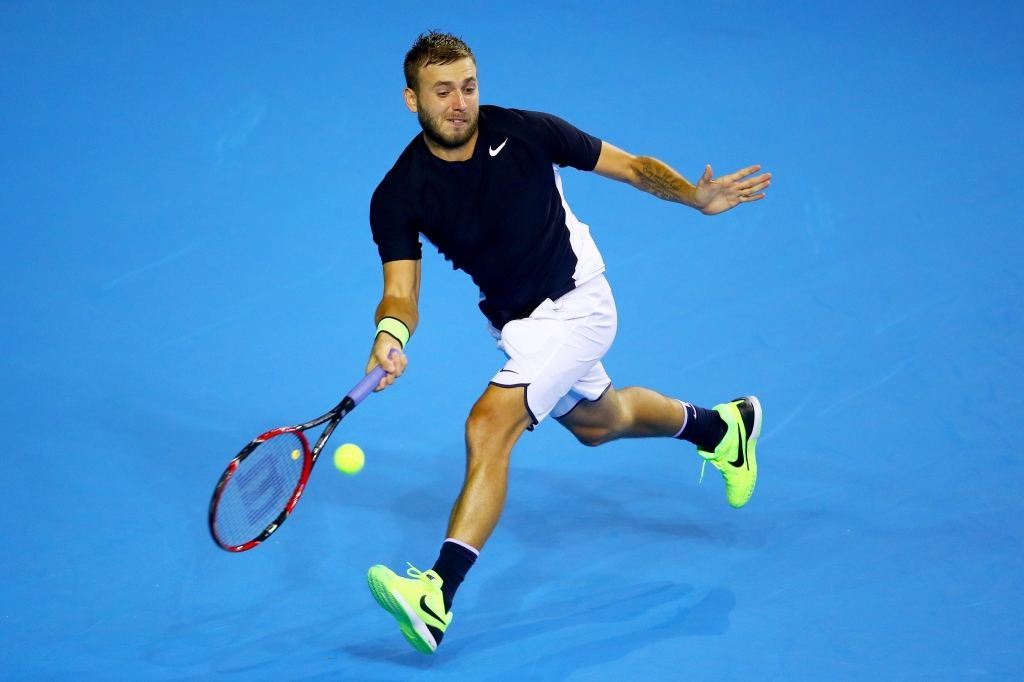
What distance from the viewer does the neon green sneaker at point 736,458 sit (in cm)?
379

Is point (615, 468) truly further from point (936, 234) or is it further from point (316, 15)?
point (316, 15)

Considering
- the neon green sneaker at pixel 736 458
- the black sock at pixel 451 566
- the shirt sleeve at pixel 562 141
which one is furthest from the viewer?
the neon green sneaker at pixel 736 458

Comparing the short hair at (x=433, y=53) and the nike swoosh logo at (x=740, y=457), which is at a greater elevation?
the short hair at (x=433, y=53)

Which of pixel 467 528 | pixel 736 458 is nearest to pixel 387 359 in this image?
pixel 467 528

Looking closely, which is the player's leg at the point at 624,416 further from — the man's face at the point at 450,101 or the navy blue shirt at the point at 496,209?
the man's face at the point at 450,101

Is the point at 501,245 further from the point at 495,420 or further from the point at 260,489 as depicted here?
the point at 260,489

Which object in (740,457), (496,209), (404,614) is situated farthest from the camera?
(740,457)

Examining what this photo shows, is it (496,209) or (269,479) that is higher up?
(496,209)

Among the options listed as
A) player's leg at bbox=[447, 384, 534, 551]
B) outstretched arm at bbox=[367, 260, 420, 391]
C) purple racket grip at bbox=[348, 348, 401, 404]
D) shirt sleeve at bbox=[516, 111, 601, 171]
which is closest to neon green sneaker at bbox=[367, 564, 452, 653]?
player's leg at bbox=[447, 384, 534, 551]

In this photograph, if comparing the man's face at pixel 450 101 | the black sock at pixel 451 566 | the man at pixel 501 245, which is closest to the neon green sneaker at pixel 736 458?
the man at pixel 501 245

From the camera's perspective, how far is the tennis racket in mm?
2840

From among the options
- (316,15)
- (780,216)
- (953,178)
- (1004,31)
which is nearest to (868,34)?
(1004,31)

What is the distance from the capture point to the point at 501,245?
11.0ft

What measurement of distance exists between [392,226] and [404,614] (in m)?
1.17
